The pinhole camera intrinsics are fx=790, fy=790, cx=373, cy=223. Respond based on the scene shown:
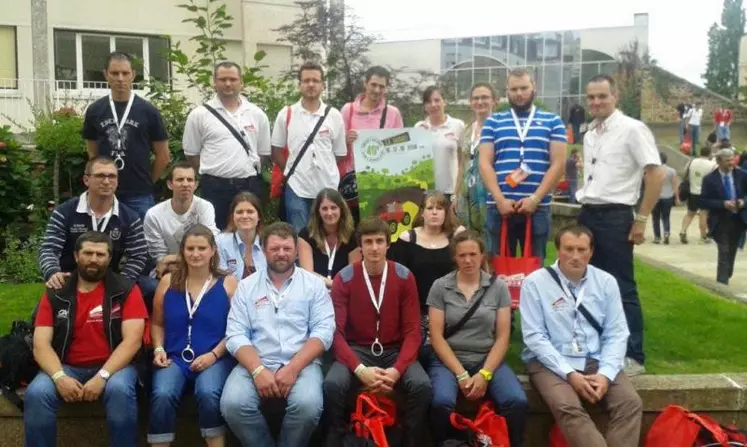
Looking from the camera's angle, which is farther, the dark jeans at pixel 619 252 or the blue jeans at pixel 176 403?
the dark jeans at pixel 619 252

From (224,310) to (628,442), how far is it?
8.87 ft

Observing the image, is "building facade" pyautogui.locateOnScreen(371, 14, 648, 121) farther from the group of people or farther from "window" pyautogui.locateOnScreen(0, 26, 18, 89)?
the group of people

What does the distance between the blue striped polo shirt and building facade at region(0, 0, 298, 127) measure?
11.9 metres

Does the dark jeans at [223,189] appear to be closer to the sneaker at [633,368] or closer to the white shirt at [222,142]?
the white shirt at [222,142]

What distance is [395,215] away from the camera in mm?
6914

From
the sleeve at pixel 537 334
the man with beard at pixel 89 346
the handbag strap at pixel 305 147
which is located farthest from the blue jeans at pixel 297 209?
the sleeve at pixel 537 334

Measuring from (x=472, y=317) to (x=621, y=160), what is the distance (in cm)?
158

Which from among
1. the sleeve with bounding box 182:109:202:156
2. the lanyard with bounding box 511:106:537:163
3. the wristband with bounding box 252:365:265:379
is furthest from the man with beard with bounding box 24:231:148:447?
the lanyard with bounding box 511:106:537:163

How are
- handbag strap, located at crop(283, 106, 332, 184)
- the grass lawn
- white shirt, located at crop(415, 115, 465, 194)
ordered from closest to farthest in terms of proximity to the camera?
the grass lawn
handbag strap, located at crop(283, 106, 332, 184)
white shirt, located at crop(415, 115, 465, 194)

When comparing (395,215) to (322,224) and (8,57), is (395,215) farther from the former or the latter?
(8,57)

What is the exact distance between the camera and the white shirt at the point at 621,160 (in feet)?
18.3

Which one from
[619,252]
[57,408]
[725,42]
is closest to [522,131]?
[619,252]

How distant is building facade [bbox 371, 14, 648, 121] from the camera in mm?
33909

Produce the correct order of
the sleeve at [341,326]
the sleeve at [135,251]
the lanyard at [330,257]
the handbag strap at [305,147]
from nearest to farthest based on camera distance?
the sleeve at [341,326] → the sleeve at [135,251] → the lanyard at [330,257] → the handbag strap at [305,147]
